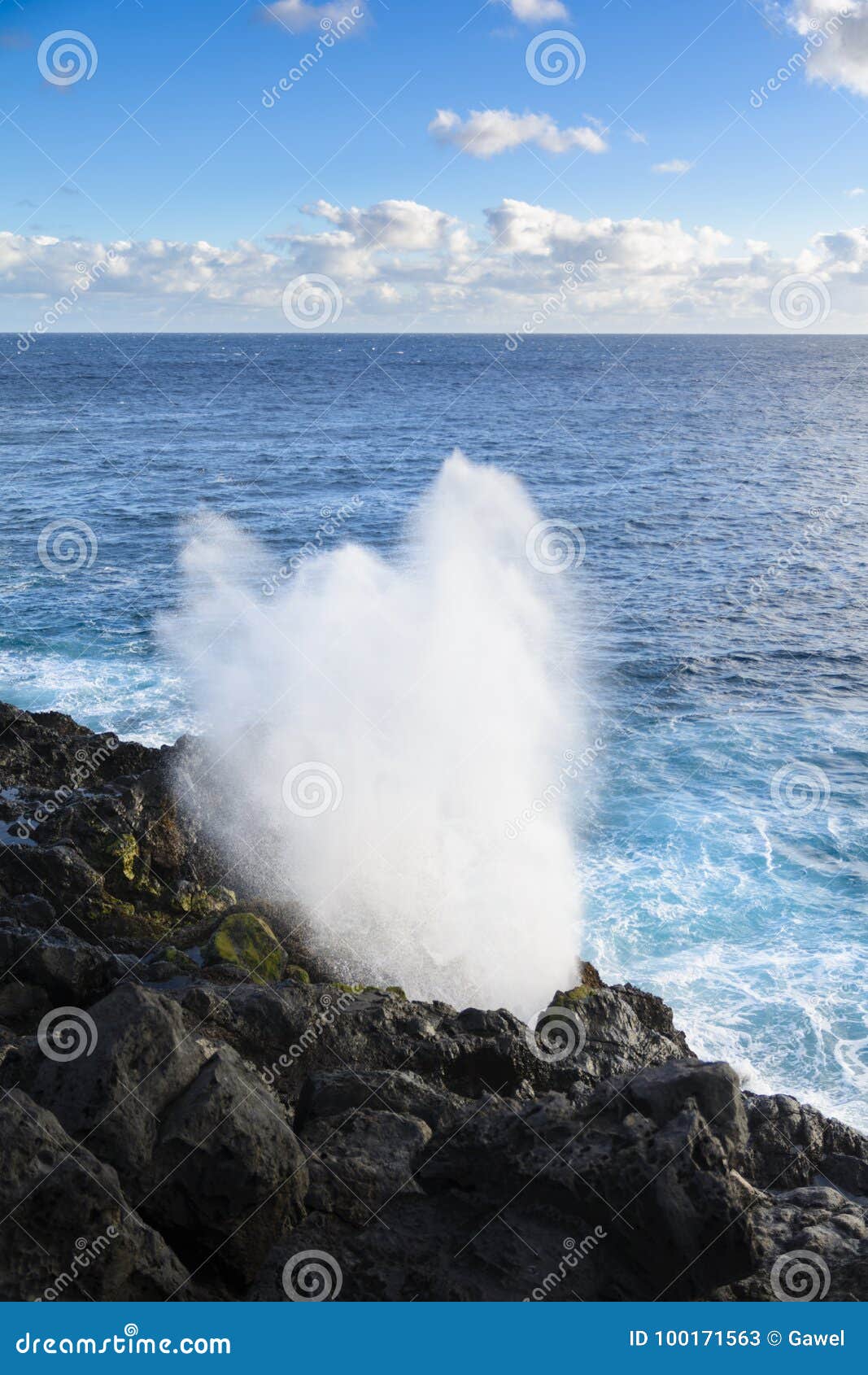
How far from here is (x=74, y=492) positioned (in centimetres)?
4588

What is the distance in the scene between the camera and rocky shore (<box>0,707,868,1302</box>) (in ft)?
22.6

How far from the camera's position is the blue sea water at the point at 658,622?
51.9 ft

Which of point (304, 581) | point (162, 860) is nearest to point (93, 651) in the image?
point (304, 581)

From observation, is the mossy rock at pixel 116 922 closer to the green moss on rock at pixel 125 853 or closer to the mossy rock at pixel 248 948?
the green moss on rock at pixel 125 853

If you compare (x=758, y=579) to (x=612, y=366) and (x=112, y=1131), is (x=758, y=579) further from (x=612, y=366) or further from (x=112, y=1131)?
(x=612, y=366)

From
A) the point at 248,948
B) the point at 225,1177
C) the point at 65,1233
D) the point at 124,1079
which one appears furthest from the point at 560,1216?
the point at 248,948

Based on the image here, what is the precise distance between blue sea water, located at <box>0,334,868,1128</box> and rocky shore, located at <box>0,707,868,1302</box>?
4956mm

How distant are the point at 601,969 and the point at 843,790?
7.76 meters

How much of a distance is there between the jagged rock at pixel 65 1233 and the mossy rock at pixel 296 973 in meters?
5.75

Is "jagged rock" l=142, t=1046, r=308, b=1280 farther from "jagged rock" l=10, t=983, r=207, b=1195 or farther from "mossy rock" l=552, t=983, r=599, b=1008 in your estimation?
"mossy rock" l=552, t=983, r=599, b=1008

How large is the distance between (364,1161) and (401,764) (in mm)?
11301

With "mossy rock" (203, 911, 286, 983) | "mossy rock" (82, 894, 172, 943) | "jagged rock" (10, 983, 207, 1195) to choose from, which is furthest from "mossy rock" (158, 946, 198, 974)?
"jagged rock" (10, 983, 207, 1195)

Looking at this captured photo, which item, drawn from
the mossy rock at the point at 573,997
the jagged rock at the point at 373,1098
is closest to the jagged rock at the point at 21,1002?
the jagged rock at the point at 373,1098

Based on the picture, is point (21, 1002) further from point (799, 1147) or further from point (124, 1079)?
point (799, 1147)
